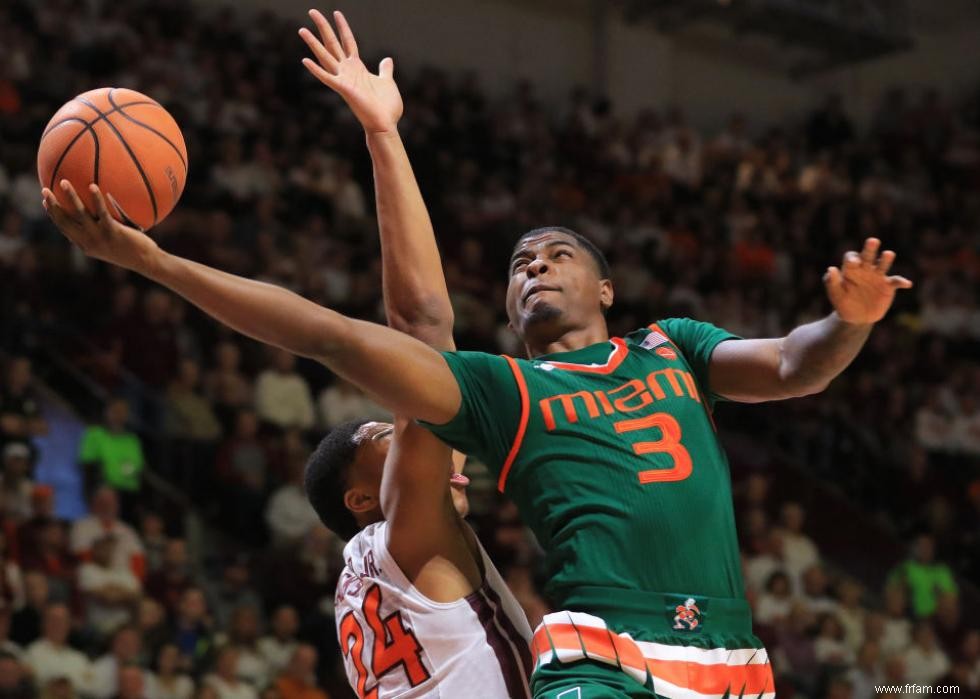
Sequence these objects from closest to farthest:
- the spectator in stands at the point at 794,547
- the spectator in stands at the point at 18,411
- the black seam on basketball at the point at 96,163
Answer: the black seam on basketball at the point at 96,163, the spectator in stands at the point at 18,411, the spectator in stands at the point at 794,547

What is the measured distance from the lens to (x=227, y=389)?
1038 centimetres

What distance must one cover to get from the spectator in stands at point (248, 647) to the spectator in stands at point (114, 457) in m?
1.25

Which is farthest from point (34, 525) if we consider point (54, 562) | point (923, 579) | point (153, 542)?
point (923, 579)

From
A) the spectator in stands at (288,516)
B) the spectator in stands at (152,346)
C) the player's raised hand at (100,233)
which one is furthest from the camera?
the spectator in stands at (152,346)

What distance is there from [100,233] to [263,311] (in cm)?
38

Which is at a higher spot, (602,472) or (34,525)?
(602,472)

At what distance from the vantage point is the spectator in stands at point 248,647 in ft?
28.1

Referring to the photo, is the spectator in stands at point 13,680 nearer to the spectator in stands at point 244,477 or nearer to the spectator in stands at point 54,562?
the spectator in stands at point 54,562

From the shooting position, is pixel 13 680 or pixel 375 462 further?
pixel 13 680

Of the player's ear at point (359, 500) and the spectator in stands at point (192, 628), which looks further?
the spectator in stands at point (192, 628)

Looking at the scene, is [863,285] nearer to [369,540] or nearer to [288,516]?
[369,540]

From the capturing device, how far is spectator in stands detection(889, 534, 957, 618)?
12.2 metres

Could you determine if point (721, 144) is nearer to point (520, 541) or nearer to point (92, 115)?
point (520, 541)

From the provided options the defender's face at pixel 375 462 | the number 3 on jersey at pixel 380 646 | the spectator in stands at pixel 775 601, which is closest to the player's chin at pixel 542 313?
the defender's face at pixel 375 462
